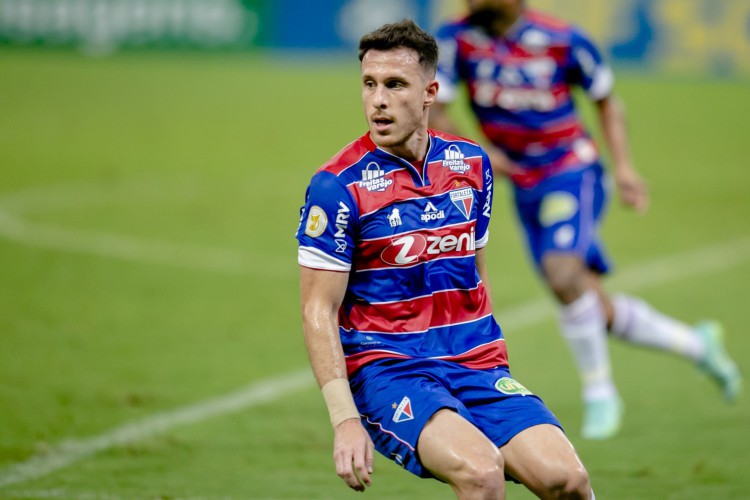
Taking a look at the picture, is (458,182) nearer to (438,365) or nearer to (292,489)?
(438,365)

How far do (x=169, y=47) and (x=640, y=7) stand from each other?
1081 centimetres

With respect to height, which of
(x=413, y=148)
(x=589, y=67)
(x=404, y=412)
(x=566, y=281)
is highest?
(x=589, y=67)

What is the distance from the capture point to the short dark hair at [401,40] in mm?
4809

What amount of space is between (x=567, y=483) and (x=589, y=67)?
3942 mm

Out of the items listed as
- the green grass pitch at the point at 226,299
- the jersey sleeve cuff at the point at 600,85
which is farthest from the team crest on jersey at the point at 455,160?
the jersey sleeve cuff at the point at 600,85

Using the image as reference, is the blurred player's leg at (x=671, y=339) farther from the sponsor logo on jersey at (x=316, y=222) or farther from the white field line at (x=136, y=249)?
the white field line at (x=136, y=249)

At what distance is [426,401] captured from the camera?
468 centimetres

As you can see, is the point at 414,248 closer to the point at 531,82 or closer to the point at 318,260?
the point at 318,260

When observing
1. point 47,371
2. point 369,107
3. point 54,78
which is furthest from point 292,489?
point 54,78

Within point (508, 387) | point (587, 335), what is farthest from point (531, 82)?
point (508, 387)

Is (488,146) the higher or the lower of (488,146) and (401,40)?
the lower

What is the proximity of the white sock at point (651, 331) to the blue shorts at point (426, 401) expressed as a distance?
10.9 ft

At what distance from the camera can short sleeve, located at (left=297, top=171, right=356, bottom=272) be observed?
4734 mm

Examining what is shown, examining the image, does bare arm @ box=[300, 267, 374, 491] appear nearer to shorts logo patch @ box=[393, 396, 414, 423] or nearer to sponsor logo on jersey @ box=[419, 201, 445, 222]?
shorts logo patch @ box=[393, 396, 414, 423]
